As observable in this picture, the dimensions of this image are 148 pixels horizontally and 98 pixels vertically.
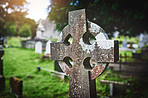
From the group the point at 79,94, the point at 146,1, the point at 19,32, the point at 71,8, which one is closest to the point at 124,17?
the point at 146,1

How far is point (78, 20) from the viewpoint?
7.23ft

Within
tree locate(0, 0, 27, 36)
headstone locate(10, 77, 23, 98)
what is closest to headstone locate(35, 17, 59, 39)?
tree locate(0, 0, 27, 36)

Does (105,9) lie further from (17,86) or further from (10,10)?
(10,10)

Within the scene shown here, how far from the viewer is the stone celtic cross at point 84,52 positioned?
1938 mm

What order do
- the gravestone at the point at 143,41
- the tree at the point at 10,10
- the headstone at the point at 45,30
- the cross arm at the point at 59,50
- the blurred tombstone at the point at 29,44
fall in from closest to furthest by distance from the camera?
the cross arm at the point at 59,50 < the tree at the point at 10,10 < the headstone at the point at 45,30 < the blurred tombstone at the point at 29,44 < the gravestone at the point at 143,41

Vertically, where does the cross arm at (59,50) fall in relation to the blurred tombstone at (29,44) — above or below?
below

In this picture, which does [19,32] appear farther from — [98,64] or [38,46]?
[98,64]

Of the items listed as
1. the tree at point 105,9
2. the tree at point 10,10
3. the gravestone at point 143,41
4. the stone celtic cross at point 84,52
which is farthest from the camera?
the gravestone at point 143,41

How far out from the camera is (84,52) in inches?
85.2

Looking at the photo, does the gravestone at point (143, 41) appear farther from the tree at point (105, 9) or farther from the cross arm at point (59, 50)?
the cross arm at point (59, 50)

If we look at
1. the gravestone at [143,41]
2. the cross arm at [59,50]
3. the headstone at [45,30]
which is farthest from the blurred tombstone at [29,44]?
the gravestone at [143,41]

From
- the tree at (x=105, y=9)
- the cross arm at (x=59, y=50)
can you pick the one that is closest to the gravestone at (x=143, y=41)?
the tree at (x=105, y=9)

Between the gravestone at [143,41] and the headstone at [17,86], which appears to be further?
the gravestone at [143,41]

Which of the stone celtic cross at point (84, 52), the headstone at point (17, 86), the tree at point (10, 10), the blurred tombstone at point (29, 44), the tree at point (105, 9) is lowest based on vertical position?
the headstone at point (17, 86)
